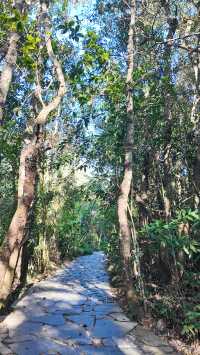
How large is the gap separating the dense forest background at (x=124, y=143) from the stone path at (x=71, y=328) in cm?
34

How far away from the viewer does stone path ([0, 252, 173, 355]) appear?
3.82 meters

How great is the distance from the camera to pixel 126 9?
8.07 metres

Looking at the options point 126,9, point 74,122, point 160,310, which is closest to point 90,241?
point 74,122

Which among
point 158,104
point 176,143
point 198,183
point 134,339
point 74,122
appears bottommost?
point 134,339

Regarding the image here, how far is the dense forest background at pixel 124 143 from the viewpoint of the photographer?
4988 millimetres

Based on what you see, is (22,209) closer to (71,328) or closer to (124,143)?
(71,328)

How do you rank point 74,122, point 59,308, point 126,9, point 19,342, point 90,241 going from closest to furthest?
1. point 19,342
2. point 59,308
3. point 126,9
4. point 74,122
5. point 90,241

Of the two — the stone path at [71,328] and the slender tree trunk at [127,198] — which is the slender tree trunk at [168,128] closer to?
the slender tree trunk at [127,198]

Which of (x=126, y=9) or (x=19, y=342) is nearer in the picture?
(x=19, y=342)

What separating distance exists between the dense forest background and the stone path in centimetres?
34

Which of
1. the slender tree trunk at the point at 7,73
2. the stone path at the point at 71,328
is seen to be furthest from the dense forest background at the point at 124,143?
the stone path at the point at 71,328

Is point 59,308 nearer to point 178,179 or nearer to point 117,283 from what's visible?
point 117,283

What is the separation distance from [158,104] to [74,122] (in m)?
3.26

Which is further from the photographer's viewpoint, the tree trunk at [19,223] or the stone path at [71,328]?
the tree trunk at [19,223]
